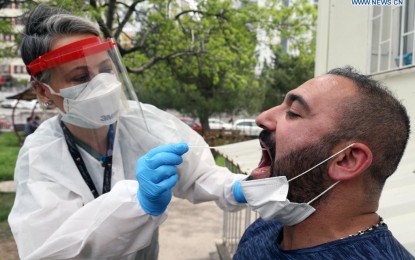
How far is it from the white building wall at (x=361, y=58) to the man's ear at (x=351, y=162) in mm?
789

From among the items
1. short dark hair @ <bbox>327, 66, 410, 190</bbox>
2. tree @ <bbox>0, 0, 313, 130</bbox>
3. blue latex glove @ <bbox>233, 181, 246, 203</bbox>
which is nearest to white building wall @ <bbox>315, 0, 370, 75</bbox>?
blue latex glove @ <bbox>233, 181, 246, 203</bbox>

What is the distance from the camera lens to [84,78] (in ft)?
6.04

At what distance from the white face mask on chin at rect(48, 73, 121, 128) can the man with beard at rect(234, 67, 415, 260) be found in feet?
2.62

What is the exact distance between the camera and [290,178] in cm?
139

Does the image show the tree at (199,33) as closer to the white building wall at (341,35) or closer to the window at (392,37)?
the white building wall at (341,35)

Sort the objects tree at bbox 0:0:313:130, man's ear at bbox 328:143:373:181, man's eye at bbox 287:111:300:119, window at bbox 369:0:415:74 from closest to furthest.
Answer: man's ear at bbox 328:143:373:181, man's eye at bbox 287:111:300:119, window at bbox 369:0:415:74, tree at bbox 0:0:313:130

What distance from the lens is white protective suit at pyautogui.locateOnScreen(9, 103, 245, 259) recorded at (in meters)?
1.46

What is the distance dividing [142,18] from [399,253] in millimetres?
9196

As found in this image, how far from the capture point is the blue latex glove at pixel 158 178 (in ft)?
4.80

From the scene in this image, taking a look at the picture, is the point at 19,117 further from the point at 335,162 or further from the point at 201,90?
the point at 335,162

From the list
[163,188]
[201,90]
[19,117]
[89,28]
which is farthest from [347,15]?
[19,117]

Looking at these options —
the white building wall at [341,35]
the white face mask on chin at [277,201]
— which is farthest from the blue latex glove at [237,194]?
the white building wall at [341,35]

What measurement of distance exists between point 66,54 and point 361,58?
3.60m

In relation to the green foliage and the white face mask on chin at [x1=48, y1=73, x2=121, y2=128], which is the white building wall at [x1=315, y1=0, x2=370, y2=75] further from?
the green foliage
